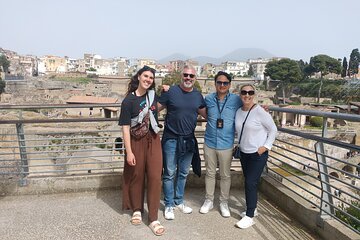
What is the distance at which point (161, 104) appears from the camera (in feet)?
10.9

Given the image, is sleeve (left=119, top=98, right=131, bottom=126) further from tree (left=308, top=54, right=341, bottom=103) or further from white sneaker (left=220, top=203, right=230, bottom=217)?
tree (left=308, top=54, right=341, bottom=103)

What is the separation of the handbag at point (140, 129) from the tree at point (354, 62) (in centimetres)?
9287

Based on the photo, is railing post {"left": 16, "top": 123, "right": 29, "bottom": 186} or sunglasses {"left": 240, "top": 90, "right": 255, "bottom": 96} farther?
railing post {"left": 16, "top": 123, "right": 29, "bottom": 186}

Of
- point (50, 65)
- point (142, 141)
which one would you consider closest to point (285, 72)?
point (142, 141)

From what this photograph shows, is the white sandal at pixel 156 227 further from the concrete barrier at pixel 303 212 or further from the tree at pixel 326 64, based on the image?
the tree at pixel 326 64

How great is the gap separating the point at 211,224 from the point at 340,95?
63660 mm

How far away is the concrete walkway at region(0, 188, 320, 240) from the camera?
303 centimetres

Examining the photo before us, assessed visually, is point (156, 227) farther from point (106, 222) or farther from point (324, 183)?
point (324, 183)

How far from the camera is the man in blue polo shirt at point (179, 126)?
10.6 feet

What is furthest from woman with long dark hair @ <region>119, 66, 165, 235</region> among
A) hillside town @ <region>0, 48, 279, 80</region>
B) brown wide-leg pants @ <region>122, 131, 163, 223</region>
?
hillside town @ <region>0, 48, 279, 80</region>

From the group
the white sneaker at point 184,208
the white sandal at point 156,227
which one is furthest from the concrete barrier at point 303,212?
the white sandal at point 156,227

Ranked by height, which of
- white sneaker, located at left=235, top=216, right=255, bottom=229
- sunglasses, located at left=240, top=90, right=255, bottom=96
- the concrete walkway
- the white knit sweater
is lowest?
the concrete walkway

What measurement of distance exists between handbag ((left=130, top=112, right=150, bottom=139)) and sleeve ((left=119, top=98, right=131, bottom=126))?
11 centimetres

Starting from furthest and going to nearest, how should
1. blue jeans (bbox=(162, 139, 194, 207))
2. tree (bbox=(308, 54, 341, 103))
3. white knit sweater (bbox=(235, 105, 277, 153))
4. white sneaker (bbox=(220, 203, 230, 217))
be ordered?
tree (bbox=(308, 54, 341, 103)) → white sneaker (bbox=(220, 203, 230, 217)) → blue jeans (bbox=(162, 139, 194, 207)) → white knit sweater (bbox=(235, 105, 277, 153))
